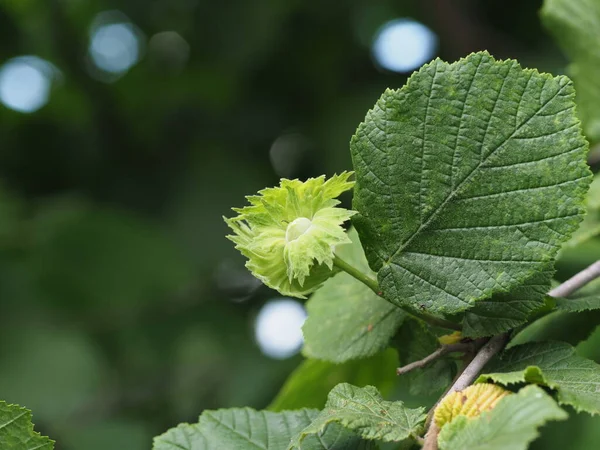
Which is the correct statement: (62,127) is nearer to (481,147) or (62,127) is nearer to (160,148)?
(160,148)

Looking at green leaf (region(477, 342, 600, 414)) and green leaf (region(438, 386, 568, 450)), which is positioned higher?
green leaf (region(477, 342, 600, 414))

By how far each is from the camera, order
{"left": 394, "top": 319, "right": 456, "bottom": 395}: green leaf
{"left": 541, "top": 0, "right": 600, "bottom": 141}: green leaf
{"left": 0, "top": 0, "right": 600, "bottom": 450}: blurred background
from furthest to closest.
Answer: {"left": 0, "top": 0, "right": 600, "bottom": 450}: blurred background
{"left": 541, "top": 0, "right": 600, "bottom": 141}: green leaf
{"left": 394, "top": 319, "right": 456, "bottom": 395}: green leaf

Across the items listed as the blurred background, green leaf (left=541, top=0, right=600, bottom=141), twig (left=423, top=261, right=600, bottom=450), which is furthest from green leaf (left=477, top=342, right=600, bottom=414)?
the blurred background

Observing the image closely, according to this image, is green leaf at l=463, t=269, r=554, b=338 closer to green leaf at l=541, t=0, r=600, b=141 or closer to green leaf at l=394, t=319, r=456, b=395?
green leaf at l=394, t=319, r=456, b=395

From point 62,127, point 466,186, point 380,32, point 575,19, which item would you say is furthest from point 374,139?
point 62,127

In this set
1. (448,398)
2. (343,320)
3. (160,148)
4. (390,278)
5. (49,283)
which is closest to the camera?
(448,398)

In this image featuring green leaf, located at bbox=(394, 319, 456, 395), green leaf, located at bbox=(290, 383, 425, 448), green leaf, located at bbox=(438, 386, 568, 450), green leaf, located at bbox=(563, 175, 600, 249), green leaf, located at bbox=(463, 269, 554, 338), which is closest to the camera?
green leaf, located at bbox=(438, 386, 568, 450)

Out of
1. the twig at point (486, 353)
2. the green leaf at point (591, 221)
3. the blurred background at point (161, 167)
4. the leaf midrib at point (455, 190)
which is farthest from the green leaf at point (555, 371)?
the blurred background at point (161, 167)
